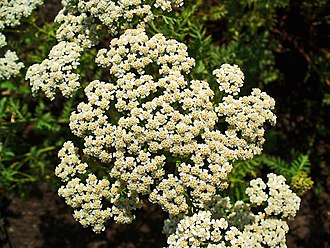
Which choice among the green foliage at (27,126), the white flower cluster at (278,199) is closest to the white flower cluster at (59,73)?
the green foliage at (27,126)

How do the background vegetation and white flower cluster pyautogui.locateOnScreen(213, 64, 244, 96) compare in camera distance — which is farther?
the background vegetation

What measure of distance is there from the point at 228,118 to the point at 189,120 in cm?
28

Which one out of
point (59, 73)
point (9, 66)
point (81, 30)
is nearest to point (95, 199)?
point (59, 73)

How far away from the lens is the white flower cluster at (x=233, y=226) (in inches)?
135

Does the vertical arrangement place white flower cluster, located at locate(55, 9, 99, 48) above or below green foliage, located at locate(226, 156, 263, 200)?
above

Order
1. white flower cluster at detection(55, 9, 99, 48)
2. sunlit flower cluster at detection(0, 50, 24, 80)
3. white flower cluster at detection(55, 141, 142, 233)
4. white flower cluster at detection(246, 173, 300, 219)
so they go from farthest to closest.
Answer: sunlit flower cluster at detection(0, 50, 24, 80) < white flower cluster at detection(55, 9, 99, 48) < white flower cluster at detection(246, 173, 300, 219) < white flower cluster at detection(55, 141, 142, 233)

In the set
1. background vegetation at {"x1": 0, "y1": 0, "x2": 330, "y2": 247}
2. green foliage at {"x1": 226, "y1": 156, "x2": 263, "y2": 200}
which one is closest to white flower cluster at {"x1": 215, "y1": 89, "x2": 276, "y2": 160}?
green foliage at {"x1": 226, "y1": 156, "x2": 263, "y2": 200}

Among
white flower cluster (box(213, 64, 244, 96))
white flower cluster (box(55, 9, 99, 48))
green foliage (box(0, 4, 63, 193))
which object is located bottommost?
green foliage (box(0, 4, 63, 193))

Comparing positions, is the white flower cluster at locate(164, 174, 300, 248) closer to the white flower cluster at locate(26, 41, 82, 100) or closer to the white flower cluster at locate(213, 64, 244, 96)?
the white flower cluster at locate(213, 64, 244, 96)

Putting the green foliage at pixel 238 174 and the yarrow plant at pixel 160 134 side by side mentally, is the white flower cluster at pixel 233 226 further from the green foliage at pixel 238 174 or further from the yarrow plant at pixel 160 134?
the green foliage at pixel 238 174

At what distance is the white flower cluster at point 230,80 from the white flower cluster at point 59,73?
3.33 feet

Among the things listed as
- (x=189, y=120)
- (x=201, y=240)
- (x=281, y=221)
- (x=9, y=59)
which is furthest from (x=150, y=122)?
(x=9, y=59)

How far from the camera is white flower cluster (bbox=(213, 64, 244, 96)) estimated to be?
366 cm

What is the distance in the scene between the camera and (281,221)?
149 inches
